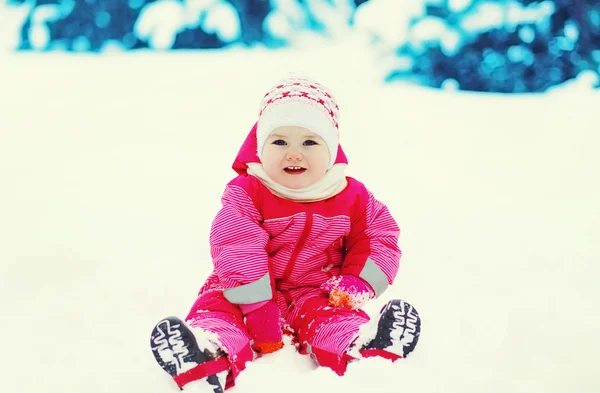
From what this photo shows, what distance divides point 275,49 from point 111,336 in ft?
7.63

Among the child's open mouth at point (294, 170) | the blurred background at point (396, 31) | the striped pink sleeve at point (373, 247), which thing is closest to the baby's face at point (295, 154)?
the child's open mouth at point (294, 170)

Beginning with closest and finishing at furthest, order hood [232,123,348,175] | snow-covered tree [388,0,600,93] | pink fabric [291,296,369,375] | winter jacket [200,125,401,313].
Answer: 1. pink fabric [291,296,369,375]
2. winter jacket [200,125,401,313]
3. hood [232,123,348,175]
4. snow-covered tree [388,0,600,93]

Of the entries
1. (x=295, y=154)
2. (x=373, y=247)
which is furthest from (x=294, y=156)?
(x=373, y=247)

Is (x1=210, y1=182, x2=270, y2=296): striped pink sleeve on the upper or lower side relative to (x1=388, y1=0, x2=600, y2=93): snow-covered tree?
lower

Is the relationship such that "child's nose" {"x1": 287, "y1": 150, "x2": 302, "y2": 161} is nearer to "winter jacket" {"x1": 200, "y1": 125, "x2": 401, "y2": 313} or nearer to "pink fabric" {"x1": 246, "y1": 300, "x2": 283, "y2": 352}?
"winter jacket" {"x1": 200, "y1": 125, "x2": 401, "y2": 313}

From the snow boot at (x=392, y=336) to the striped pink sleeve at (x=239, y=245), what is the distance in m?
0.23

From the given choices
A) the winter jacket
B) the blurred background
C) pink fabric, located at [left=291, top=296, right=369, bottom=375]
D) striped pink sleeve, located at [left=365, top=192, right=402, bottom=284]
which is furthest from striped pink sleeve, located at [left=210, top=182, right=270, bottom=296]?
the blurred background

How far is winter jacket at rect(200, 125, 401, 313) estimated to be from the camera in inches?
51.5

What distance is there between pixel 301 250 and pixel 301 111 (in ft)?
0.94

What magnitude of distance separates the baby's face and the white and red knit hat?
1 cm

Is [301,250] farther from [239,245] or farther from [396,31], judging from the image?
[396,31]

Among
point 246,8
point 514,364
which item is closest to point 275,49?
point 246,8

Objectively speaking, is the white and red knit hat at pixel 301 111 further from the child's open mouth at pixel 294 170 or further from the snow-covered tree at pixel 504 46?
the snow-covered tree at pixel 504 46

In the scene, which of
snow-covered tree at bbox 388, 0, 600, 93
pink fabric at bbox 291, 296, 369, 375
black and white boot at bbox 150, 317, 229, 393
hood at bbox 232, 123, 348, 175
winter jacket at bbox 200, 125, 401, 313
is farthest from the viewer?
snow-covered tree at bbox 388, 0, 600, 93
